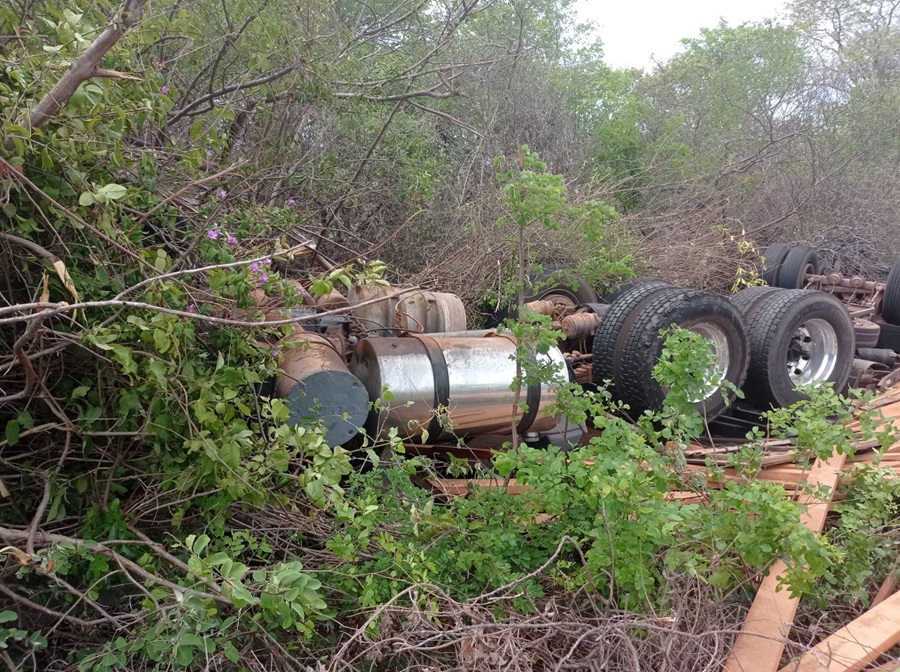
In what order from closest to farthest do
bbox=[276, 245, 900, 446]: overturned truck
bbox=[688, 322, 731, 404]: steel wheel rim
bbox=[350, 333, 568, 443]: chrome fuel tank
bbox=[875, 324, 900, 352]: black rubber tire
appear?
bbox=[276, 245, 900, 446]: overturned truck
bbox=[350, 333, 568, 443]: chrome fuel tank
bbox=[688, 322, 731, 404]: steel wheel rim
bbox=[875, 324, 900, 352]: black rubber tire

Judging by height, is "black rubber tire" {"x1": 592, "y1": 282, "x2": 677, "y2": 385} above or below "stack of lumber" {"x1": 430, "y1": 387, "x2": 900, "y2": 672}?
above

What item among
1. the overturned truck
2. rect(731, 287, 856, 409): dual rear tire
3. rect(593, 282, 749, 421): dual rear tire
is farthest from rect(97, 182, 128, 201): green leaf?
rect(731, 287, 856, 409): dual rear tire

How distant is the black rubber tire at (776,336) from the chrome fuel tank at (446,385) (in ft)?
6.12

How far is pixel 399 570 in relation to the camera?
6.75 feet

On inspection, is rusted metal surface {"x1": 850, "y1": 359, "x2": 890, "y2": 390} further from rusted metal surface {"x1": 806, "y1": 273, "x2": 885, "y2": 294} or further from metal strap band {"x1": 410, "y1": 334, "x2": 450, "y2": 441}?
metal strap band {"x1": 410, "y1": 334, "x2": 450, "y2": 441}

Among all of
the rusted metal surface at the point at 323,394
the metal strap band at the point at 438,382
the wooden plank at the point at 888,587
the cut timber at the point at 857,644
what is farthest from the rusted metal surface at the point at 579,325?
the cut timber at the point at 857,644

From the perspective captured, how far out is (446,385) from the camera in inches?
117

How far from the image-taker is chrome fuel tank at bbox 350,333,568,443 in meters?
2.88

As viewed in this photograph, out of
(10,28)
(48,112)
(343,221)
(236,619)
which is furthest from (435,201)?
(236,619)

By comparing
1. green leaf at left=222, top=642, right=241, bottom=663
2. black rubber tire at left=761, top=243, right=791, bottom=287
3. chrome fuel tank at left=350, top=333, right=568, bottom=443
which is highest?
black rubber tire at left=761, top=243, right=791, bottom=287

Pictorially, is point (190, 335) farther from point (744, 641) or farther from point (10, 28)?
point (744, 641)

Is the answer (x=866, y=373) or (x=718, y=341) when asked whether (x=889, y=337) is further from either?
(x=718, y=341)

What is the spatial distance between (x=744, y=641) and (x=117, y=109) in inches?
105

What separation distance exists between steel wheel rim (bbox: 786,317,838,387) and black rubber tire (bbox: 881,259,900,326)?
212 centimetres
